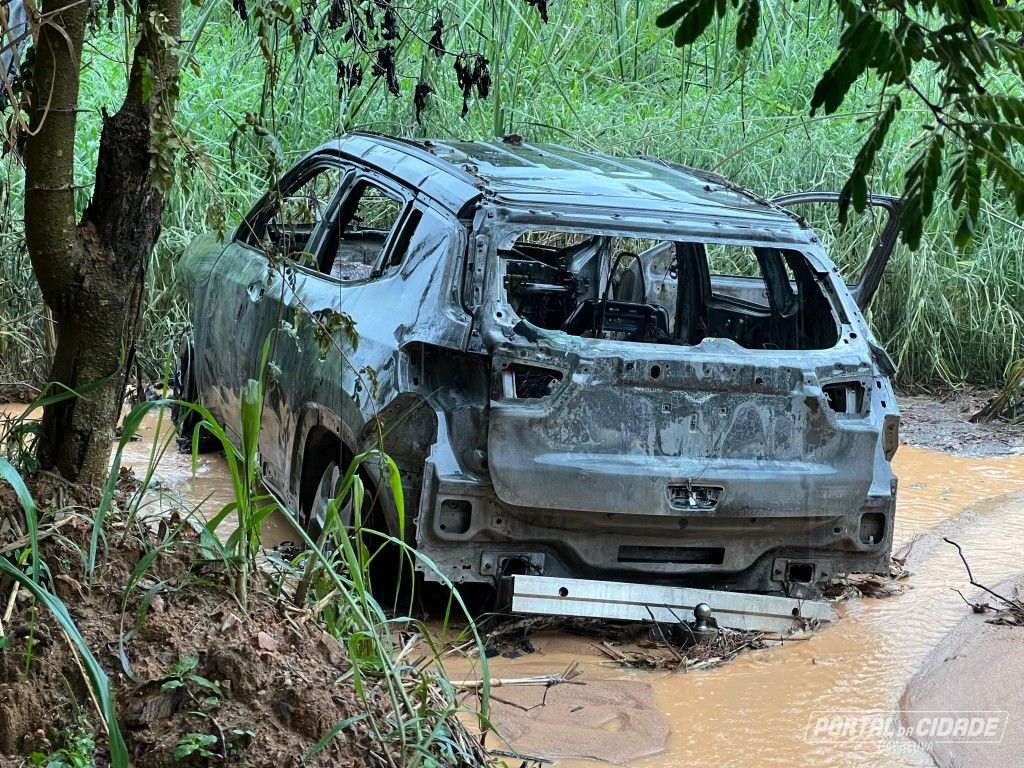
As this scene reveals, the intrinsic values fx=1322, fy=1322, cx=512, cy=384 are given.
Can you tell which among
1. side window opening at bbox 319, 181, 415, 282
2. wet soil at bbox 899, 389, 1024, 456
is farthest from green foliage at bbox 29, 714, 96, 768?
wet soil at bbox 899, 389, 1024, 456

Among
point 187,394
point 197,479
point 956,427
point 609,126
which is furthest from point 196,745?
point 609,126

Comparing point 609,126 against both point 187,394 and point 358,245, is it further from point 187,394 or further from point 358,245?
point 187,394

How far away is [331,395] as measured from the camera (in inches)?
204

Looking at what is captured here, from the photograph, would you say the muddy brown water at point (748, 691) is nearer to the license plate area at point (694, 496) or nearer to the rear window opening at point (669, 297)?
the license plate area at point (694, 496)

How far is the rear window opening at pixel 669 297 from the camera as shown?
5.82 metres

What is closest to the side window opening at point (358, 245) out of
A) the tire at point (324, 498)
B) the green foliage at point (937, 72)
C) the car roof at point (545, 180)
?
the car roof at point (545, 180)

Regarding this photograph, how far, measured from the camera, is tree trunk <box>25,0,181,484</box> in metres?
3.49

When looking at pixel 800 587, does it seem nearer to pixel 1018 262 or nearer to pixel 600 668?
pixel 600 668

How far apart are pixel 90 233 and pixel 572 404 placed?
186 cm

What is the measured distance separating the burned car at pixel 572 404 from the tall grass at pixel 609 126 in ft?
11.2

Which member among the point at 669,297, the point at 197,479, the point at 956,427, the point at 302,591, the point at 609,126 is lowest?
the point at 197,479

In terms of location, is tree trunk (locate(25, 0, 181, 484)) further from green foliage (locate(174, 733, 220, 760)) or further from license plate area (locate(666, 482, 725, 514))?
license plate area (locate(666, 482, 725, 514))

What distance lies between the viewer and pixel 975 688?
15.9 ft

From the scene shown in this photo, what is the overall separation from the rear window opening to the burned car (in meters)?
0.04
